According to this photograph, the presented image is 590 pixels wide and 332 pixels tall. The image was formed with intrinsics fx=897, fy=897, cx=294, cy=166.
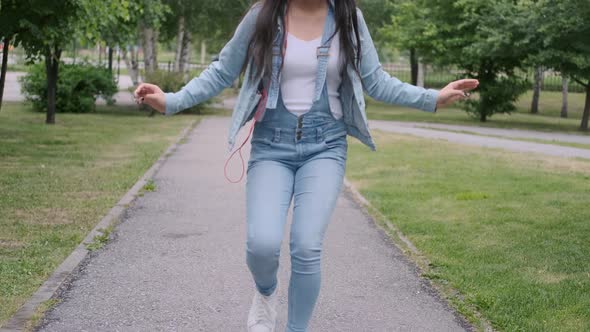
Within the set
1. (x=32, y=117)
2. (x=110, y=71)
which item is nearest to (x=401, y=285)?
(x=32, y=117)

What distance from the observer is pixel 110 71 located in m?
30.8

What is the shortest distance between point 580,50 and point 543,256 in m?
20.9

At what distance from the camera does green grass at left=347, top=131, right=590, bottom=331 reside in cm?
544

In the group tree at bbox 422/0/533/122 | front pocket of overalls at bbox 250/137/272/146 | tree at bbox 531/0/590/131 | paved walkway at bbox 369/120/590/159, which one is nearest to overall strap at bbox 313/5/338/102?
front pocket of overalls at bbox 250/137/272/146

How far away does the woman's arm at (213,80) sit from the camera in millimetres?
3957

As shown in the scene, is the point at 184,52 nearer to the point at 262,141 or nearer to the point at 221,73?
the point at 221,73

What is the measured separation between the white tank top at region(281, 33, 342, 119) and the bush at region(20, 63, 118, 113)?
24.7m

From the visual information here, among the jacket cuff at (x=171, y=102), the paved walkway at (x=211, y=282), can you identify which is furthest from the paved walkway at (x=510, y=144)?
the jacket cuff at (x=171, y=102)

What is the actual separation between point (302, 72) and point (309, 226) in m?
0.68

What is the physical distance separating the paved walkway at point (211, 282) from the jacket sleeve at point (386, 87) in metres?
1.47

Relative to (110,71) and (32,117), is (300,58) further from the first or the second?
(110,71)

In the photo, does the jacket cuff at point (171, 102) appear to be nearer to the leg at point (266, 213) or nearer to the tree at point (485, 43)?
the leg at point (266, 213)

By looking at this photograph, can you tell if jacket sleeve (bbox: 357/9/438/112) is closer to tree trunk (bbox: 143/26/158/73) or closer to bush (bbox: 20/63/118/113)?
bush (bbox: 20/63/118/113)

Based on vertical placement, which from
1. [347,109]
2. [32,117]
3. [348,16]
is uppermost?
[348,16]
